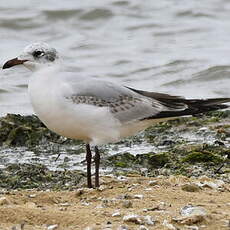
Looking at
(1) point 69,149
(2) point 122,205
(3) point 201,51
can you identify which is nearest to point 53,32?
(3) point 201,51

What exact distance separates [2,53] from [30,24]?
231 centimetres

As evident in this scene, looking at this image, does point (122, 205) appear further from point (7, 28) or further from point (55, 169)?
point (7, 28)

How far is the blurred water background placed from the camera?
12.7 meters

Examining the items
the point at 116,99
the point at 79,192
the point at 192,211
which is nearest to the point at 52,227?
the point at 192,211

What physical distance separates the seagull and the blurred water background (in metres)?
3.69

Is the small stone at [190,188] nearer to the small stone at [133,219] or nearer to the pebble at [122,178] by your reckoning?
the pebble at [122,178]

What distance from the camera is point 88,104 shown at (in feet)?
22.9

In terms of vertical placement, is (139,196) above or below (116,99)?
below

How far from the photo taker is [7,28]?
622 inches

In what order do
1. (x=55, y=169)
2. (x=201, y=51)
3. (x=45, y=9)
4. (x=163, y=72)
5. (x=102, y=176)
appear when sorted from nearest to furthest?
1. (x=102, y=176)
2. (x=55, y=169)
3. (x=163, y=72)
4. (x=201, y=51)
5. (x=45, y=9)

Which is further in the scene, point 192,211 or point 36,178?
point 36,178

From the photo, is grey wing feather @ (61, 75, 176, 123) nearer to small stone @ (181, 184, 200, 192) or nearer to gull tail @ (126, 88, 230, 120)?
gull tail @ (126, 88, 230, 120)

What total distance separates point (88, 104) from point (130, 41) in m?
8.18

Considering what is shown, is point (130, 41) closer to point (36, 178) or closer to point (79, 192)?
point (36, 178)
